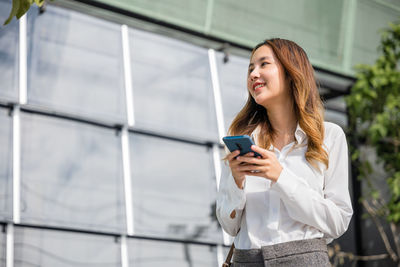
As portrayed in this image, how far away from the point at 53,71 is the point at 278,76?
3.77m

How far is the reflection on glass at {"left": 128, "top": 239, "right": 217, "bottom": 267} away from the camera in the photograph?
5.19m

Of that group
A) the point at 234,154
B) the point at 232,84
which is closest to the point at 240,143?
the point at 234,154

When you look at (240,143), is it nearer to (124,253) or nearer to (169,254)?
(124,253)

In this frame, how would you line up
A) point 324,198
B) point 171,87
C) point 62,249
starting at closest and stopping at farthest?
point 324,198, point 62,249, point 171,87

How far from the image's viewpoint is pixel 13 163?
4.76 m

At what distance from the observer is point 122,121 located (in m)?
5.42

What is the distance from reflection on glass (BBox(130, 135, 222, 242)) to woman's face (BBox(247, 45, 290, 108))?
363 centimetres

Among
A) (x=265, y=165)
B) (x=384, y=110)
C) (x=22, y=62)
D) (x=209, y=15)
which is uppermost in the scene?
(x=209, y=15)

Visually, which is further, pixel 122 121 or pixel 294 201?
pixel 122 121

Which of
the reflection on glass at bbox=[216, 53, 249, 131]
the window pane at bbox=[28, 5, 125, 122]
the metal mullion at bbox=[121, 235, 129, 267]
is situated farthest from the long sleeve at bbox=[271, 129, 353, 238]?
the reflection on glass at bbox=[216, 53, 249, 131]

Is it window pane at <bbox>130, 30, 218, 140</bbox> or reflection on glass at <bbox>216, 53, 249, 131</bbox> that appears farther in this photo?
reflection on glass at <bbox>216, 53, 249, 131</bbox>

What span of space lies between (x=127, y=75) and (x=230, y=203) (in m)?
4.08

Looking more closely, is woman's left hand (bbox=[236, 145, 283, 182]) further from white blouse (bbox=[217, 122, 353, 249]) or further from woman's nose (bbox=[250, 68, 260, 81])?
woman's nose (bbox=[250, 68, 260, 81])

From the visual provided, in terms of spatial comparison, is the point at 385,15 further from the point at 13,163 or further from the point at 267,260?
the point at 267,260
